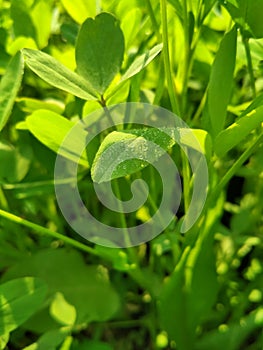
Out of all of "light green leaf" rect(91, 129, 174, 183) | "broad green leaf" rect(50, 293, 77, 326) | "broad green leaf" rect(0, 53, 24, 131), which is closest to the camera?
"light green leaf" rect(91, 129, 174, 183)

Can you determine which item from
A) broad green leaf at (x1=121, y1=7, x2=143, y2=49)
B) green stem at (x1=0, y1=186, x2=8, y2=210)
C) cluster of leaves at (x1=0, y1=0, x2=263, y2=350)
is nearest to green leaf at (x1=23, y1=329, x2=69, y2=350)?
cluster of leaves at (x1=0, y1=0, x2=263, y2=350)

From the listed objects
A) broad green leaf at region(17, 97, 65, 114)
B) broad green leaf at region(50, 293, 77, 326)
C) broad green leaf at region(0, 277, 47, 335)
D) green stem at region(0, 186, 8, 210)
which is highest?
broad green leaf at region(17, 97, 65, 114)

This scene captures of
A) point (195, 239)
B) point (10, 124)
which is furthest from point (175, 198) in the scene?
point (10, 124)

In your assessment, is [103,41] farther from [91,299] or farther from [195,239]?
[91,299]

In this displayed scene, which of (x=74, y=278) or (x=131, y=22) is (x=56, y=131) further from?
(x=74, y=278)

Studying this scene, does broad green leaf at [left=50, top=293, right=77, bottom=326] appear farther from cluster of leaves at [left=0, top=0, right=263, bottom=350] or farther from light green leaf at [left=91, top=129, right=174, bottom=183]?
light green leaf at [left=91, top=129, right=174, bottom=183]

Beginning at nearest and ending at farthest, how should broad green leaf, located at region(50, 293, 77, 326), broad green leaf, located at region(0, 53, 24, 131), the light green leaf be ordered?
the light green leaf
broad green leaf, located at region(0, 53, 24, 131)
broad green leaf, located at region(50, 293, 77, 326)

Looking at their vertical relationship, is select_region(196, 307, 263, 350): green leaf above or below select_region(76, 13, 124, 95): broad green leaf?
below

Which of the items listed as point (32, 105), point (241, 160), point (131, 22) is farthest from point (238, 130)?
point (32, 105)
